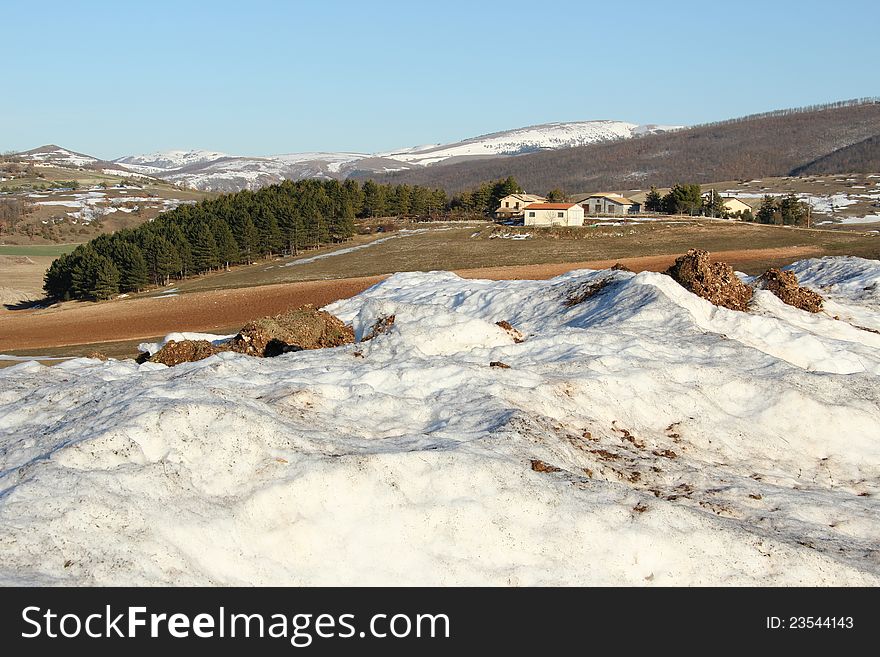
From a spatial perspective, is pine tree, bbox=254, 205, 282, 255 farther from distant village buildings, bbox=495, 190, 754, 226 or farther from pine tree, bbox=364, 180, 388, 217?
distant village buildings, bbox=495, 190, 754, 226

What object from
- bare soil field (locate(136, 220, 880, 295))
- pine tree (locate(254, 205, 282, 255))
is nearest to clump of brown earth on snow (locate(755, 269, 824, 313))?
bare soil field (locate(136, 220, 880, 295))

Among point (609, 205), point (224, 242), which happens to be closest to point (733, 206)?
point (609, 205)

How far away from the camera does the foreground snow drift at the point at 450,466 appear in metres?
8.63

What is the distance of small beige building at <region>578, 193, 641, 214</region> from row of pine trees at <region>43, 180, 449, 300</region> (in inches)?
1260

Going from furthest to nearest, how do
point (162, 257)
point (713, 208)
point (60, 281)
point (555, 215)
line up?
1. point (713, 208)
2. point (555, 215)
3. point (162, 257)
4. point (60, 281)

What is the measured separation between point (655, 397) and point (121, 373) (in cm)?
1083

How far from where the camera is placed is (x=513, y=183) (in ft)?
427

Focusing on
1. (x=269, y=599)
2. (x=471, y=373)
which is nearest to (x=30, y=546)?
(x=269, y=599)

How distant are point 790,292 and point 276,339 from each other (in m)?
16.3

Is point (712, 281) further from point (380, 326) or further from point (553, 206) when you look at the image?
point (553, 206)

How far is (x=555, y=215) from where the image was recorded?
104m

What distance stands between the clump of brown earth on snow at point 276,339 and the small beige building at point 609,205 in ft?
385

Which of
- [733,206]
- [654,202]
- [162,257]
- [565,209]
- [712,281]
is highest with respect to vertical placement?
[565,209]

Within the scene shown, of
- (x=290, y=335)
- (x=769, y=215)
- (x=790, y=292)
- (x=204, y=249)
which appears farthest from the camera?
(x=769, y=215)
